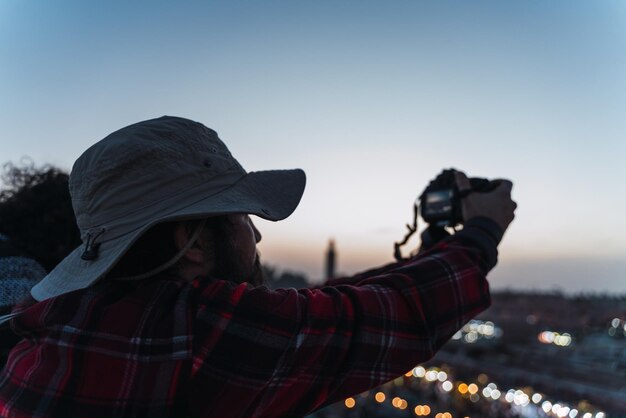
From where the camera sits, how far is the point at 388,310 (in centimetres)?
79

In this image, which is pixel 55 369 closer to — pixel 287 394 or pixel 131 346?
pixel 131 346

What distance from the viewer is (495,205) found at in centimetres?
96

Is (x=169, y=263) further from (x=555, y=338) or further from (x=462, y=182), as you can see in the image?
(x=555, y=338)

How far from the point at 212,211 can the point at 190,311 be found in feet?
0.46

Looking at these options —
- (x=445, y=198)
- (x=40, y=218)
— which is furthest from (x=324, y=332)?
(x=40, y=218)

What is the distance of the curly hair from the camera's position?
4.15 ft

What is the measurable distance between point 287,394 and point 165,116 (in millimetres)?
467

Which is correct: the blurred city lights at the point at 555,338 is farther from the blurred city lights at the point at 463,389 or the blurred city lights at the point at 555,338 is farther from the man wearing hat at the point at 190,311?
the man wearing hat at the point at 190,311

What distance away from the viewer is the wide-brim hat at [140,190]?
A: 75 cm

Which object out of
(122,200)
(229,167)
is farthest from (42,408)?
(229,167)

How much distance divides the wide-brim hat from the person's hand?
15.0 inches

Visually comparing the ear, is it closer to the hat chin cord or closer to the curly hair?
the hat chin cord

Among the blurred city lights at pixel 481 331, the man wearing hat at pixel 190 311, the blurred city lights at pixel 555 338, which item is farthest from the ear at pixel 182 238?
the blurred city lights at pixel 481 331

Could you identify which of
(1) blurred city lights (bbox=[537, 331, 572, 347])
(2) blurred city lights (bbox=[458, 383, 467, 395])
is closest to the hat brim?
(2) blurred city lights (bbox=[458, 383, 467, 395])
